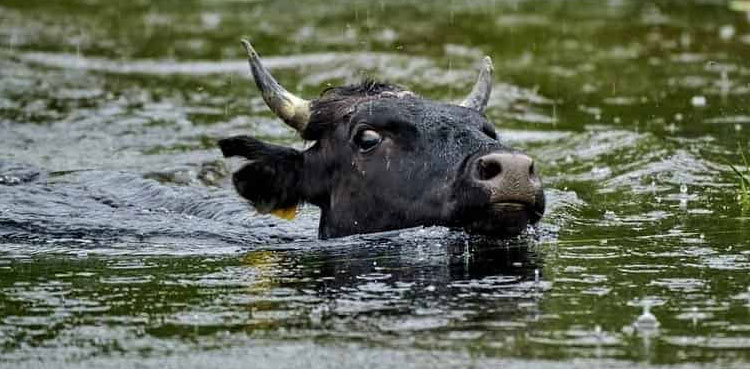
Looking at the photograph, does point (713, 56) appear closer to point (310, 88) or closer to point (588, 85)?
point (588, 85)

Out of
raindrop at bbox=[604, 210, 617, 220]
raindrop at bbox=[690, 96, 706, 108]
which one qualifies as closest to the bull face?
raindrop at bbox=[604, 210, 617, 220]

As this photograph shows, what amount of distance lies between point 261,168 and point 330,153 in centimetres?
51

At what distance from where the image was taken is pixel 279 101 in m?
10.9

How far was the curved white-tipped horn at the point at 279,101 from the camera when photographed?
1086cm

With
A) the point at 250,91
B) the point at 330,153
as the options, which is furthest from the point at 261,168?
the point at 250,91

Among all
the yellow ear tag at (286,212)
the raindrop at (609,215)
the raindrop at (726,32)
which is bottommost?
the yellow ear tag at (286,212)

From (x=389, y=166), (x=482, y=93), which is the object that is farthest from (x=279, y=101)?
(x=482, y=93)

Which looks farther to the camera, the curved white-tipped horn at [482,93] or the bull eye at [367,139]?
the curved white-tipped horn at [482,93]

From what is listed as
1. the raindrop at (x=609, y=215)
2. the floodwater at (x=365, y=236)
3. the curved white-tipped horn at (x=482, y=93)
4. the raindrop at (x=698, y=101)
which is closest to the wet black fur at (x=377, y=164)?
the floodwater at (x=365, y=236)

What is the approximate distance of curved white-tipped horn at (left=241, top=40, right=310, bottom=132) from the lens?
10.9m

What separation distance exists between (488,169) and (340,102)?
6.58 ft

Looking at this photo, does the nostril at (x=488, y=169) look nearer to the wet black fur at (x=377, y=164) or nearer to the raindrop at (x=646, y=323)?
the wet black fur at (x=377, y=164)

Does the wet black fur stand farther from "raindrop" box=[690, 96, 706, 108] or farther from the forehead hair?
"raindrop" box=[690, 96, 706, 108]

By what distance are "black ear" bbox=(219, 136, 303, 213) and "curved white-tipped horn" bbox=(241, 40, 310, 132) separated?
0.22 meters
